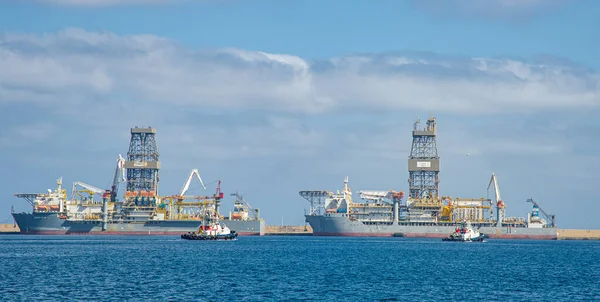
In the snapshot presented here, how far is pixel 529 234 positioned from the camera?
18600 centimetres

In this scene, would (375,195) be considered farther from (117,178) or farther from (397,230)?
(117,178)

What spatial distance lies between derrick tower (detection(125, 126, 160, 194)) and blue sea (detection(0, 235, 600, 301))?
84.2m

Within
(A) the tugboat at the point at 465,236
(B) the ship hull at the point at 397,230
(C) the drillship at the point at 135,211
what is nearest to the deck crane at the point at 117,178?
(C) the drillship at the point at 135,211

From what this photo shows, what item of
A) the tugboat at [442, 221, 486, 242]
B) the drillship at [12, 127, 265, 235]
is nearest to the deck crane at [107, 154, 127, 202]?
the drillship at [12, 127, 265, 235]

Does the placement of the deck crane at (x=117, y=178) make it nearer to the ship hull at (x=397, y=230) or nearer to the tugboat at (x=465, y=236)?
the ship hull at (x=397, y=230)

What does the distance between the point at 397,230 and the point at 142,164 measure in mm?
56053

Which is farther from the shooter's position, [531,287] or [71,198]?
[71,198]

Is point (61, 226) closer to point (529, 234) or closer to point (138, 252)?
point (138, 252)

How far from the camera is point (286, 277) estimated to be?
232 ft

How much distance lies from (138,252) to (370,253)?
28.7 metres

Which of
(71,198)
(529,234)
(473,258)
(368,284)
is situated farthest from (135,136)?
(368,284)

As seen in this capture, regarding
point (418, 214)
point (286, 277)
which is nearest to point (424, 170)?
point (418, 214)

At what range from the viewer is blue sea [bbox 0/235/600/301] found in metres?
58.1

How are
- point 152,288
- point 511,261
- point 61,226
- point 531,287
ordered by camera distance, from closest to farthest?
point 152,288 < point 531,287 < point 511,261 < point 61,226
